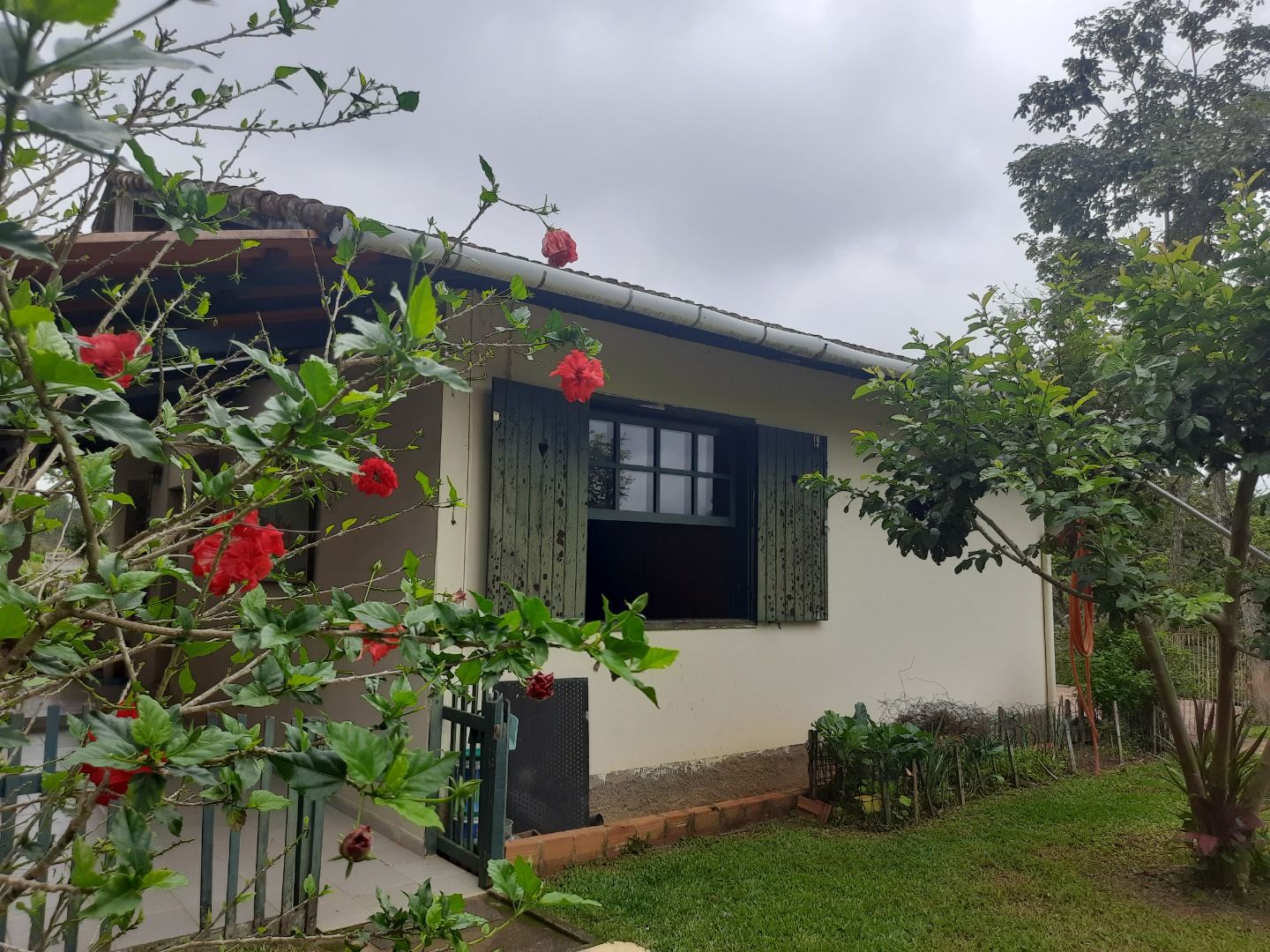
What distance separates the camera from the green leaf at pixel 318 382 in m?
0.95

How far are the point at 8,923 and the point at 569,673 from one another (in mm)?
2522

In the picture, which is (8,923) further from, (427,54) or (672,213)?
(672,213)

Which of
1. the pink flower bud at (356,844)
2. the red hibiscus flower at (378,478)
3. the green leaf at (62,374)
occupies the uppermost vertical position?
the red hibiscus flower at (378,478)

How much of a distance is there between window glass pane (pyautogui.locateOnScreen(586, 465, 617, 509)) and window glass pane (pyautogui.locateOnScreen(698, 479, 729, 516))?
2.35 feet

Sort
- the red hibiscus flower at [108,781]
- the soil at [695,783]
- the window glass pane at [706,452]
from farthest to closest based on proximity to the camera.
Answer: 1. the window glass pane at [706,452]
2. the soil at [695,783]
3. the red hibiscus flower at [108,781]

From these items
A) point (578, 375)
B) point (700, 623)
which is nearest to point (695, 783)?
point (700, 623)

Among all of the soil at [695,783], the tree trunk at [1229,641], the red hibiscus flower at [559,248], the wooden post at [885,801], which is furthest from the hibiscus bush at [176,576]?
the wooden post at [885,801]

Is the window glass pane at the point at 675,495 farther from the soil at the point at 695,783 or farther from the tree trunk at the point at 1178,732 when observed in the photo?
the tree trunk at the point at 1178,732

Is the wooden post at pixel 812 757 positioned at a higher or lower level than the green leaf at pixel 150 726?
lower

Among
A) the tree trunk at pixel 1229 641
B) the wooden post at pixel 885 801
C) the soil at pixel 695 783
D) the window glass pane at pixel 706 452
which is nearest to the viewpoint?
the tree trunk at pixel 1229 641

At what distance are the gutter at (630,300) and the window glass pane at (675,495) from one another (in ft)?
3.51

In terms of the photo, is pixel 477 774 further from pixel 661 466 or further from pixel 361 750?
pixel 361 750

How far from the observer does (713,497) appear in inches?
229

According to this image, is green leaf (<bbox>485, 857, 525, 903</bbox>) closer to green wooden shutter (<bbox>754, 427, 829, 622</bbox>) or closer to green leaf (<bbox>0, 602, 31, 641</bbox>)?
green leaf (<bbox>0, 602, 31, 641</bbox>)
